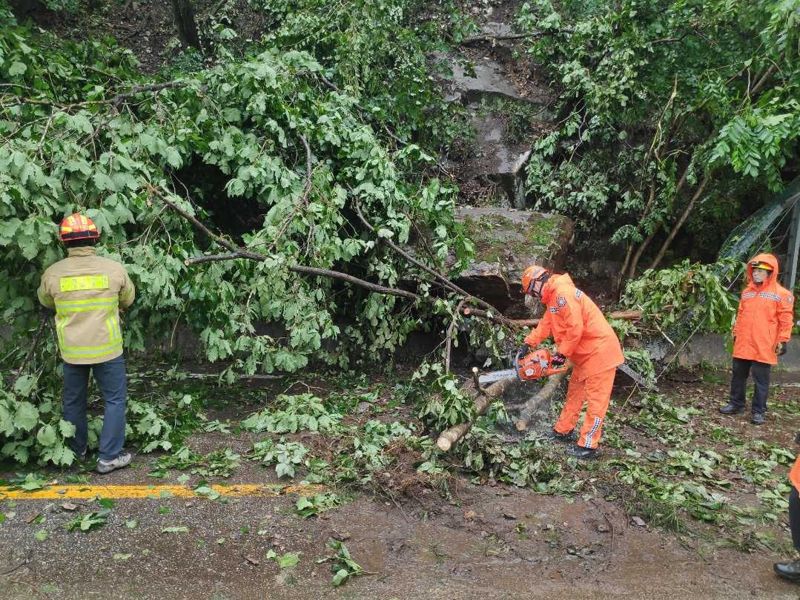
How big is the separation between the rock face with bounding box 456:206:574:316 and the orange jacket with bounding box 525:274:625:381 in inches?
53.5

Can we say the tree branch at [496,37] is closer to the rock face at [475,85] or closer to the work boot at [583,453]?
the rock face at [475,85]

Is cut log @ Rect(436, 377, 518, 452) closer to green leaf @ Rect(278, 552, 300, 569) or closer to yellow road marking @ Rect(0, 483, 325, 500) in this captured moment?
yellow road marking @ Rect(0, 483, 325, 500)

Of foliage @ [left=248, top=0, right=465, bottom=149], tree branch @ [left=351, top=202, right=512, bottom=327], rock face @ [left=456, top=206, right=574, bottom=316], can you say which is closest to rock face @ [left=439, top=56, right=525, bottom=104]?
foliage @ [left=248, top=0, right=465, bottom=149]

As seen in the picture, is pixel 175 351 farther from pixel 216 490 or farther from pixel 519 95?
pixel 519 95

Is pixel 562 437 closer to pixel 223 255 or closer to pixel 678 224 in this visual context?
pixel 223 255

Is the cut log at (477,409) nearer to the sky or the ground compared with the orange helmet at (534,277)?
nearer to the ground

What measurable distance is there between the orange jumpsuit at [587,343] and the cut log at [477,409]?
57 cm

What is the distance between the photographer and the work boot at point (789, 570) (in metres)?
3.21

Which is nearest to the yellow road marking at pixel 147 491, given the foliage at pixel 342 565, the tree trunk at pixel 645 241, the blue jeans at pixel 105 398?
the blue jeans at pixel 105 398

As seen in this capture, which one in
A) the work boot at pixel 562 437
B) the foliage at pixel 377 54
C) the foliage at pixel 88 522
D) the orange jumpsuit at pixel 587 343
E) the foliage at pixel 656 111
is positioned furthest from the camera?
the foliage at pixel 377 54

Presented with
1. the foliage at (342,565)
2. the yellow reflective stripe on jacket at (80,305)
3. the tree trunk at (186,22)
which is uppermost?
the tree trunk at (186,22)

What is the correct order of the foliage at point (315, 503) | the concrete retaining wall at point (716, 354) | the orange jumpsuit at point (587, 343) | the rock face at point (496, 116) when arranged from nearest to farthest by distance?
the foliage at point (315, 503) → the orange jumpsuit at point (587, 343) → the concrete retaining wall at point (716, 354) → the rock face at point (496, 116)

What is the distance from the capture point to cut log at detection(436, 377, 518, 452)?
4000 mm

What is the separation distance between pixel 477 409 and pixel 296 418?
4.85ft
